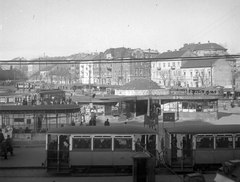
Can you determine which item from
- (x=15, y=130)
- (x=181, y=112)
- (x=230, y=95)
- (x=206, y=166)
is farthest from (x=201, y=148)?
(x=230, y=95)

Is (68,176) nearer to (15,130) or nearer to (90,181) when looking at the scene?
(90,181)

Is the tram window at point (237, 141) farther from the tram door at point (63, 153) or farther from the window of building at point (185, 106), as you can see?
the window of building at point (185, 106)

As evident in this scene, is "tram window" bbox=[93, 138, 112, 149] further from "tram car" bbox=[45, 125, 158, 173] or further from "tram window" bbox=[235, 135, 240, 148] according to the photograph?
"tram window" bbox=[235, 135, 240, 148]

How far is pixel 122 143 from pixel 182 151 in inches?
85.7

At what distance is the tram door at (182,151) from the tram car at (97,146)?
745mm

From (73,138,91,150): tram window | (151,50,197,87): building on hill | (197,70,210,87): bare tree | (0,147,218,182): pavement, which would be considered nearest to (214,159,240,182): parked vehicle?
(0,147,218,182): pavement

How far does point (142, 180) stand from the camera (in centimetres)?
925

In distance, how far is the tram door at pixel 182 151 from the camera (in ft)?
36.7

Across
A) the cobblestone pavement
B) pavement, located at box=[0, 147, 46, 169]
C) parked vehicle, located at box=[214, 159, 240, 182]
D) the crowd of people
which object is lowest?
the cobblestone pavement

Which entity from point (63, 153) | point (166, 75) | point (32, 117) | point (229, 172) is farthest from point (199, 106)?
point (166, 75)

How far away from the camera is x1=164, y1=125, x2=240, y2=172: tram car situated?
1131 centimetres

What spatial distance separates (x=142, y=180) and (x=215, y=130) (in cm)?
385

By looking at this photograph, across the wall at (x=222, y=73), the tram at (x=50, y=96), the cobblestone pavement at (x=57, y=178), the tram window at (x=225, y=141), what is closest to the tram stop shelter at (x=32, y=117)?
the cobblestone pavement at (x=57, y=178)

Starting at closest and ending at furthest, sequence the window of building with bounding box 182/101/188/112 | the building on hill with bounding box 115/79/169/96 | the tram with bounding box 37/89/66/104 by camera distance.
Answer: the window of building with bounding box 182/101/188/112
the tram with bounding box 37/89/66/104
the building on hill with bounding box 115/79/169/96
